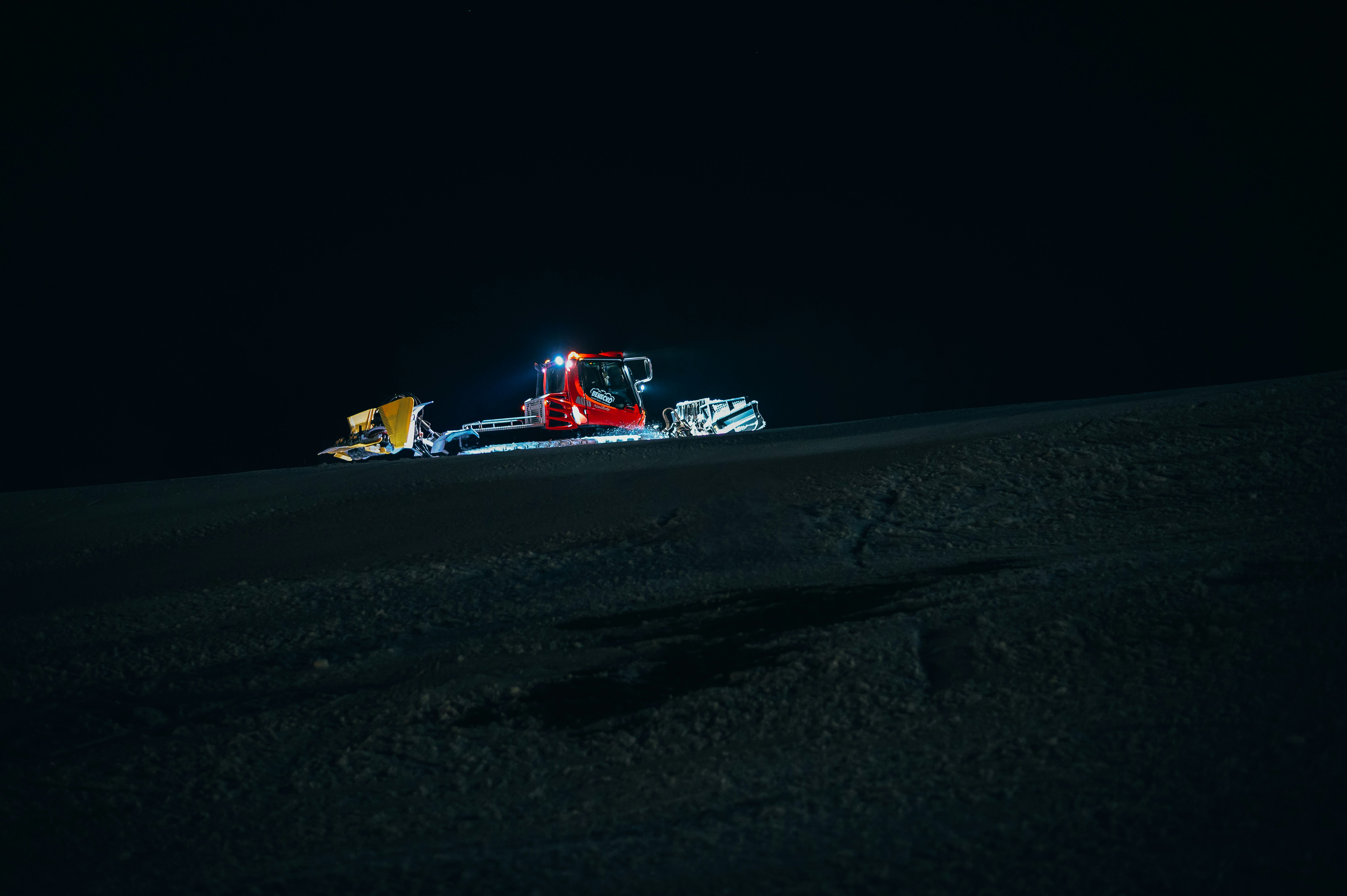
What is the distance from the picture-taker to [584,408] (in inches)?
548

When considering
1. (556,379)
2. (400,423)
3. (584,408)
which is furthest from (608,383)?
(400,423)

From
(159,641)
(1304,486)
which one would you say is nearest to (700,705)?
(159,641)

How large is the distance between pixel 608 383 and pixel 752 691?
38.1 feet

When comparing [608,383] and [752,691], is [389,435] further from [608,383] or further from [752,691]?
[752,691]

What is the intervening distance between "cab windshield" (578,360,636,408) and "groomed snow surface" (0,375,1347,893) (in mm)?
8618

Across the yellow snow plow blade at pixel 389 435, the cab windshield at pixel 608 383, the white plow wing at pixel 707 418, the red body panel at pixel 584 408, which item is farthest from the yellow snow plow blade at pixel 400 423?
the white plow wing at pixel 707 418

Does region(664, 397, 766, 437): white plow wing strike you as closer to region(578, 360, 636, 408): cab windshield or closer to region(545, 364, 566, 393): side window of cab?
region(578, 360, 636, 408): cab windshield

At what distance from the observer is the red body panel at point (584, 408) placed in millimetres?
13906

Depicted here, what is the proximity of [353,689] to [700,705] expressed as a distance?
50.5 inches

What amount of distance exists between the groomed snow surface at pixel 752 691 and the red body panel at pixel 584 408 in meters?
8.55

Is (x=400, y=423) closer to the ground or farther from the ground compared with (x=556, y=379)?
closer to the ground

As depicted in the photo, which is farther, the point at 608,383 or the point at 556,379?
the point at 556,379

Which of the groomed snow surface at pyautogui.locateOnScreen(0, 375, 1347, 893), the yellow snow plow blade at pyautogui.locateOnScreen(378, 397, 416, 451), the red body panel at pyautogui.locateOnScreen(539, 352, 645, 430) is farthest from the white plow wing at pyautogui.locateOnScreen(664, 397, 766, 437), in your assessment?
the groomed snow surface at pyautogui.locateOnScreen(0, 375, 1347, 893)

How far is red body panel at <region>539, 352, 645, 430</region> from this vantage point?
13.9m
